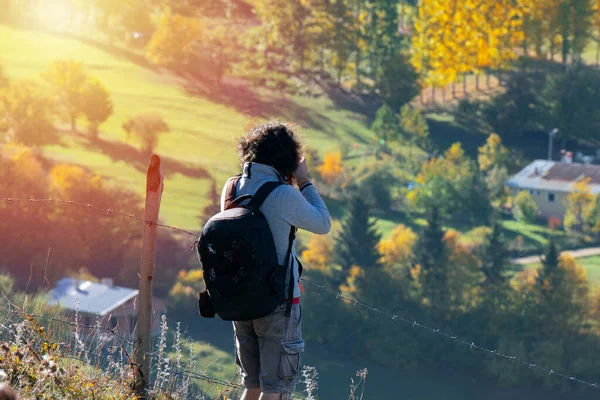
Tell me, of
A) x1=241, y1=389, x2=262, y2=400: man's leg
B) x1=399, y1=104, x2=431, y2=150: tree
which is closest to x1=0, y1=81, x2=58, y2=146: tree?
x1=399, y1=104, x2=431, y2=150: tree

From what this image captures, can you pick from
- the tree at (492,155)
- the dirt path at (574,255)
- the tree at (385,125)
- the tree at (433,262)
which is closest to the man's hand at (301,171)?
the tree at (433,262)

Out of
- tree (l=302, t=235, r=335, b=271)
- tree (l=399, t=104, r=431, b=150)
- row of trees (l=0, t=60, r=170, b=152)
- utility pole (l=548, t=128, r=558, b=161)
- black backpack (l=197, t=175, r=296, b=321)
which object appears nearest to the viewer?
black backpack (l=197, t=175, r=296, b=321)

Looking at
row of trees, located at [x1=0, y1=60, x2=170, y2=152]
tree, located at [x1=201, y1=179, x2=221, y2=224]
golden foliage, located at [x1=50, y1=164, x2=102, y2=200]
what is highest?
row of trees, located at [x1=0, y1=60, x2=170, y2=152]

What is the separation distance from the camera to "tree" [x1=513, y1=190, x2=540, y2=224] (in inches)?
1260

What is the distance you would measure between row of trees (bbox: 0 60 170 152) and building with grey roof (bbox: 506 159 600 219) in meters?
13.2

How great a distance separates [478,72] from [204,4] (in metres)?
11.6

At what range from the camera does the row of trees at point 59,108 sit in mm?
32625

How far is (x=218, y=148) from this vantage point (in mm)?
32031

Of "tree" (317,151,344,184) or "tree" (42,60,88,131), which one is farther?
"tree" (42,60,88,131)

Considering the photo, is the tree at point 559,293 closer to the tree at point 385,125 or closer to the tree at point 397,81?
the tree at point 385,125

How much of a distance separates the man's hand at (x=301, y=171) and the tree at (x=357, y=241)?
87.6ft

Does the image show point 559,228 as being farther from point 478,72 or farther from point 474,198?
point 478,72

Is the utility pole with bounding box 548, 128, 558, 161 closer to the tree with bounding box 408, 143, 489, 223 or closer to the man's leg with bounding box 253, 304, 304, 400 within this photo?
the tree with bounding box 408, 143, 489, 223

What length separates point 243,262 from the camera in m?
1.98
